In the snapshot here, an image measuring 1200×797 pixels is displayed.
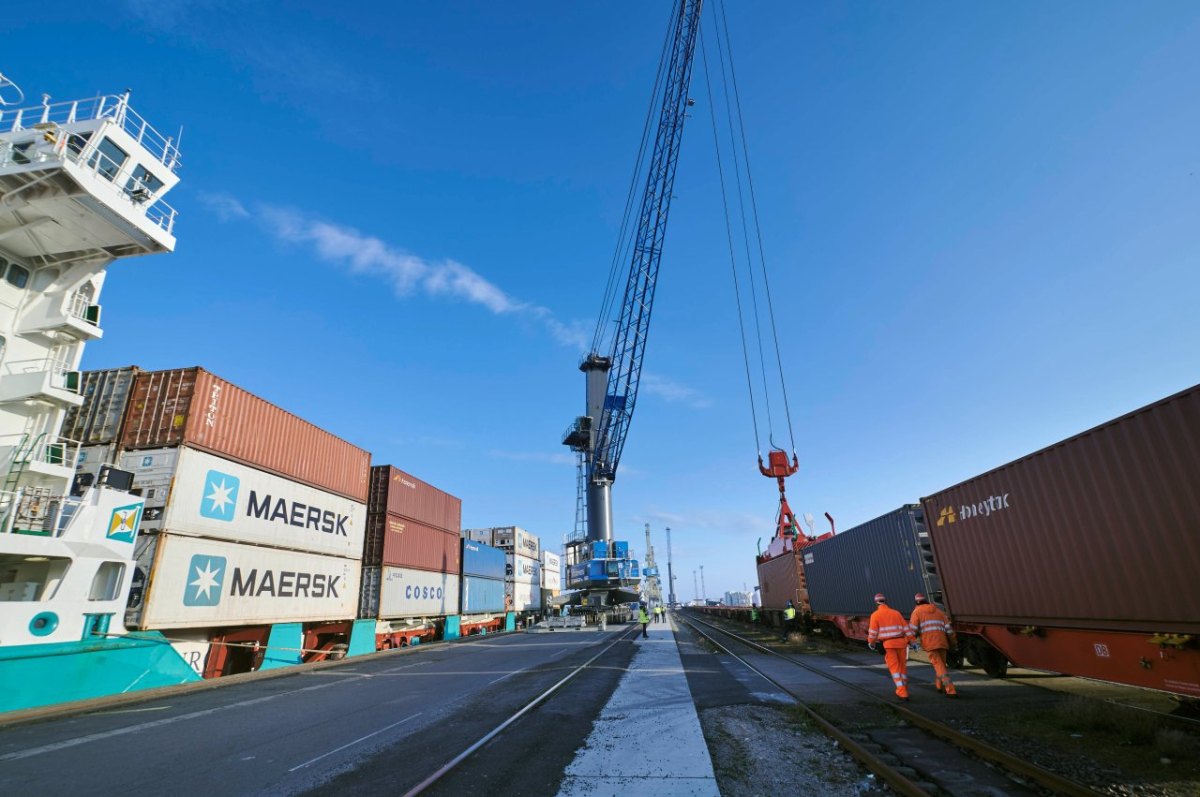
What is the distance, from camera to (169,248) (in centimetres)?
1436

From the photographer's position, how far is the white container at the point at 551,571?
59.2 m

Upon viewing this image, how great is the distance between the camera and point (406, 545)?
84.7 feet

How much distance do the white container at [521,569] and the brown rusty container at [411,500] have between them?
12.5 metres

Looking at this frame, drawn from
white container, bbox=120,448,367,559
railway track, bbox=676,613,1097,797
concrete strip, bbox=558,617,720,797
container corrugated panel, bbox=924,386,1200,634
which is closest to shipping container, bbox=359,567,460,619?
white container, bbox=120,448,367,559

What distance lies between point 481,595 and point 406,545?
36.9 feet

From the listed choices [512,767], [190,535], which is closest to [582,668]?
[512,767]

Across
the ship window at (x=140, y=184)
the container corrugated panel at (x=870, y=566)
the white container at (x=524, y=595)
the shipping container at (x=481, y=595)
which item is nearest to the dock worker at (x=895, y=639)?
the container corrugated panel at (x=870, y=566)

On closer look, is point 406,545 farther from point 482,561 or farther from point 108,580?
point 108,580

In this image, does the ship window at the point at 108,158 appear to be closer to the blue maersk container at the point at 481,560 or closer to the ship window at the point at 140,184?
the ship window at the point at 140,184

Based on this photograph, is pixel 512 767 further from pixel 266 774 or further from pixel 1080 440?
pixel 1080 440

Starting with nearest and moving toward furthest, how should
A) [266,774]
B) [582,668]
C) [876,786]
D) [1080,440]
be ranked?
[876,786]
[266,774]
[1080,440]
[582,668]

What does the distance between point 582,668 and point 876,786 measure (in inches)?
423

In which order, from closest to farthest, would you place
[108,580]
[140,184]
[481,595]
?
[108,580], [140,184], [481,595]

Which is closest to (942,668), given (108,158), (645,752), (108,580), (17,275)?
(645,752)
